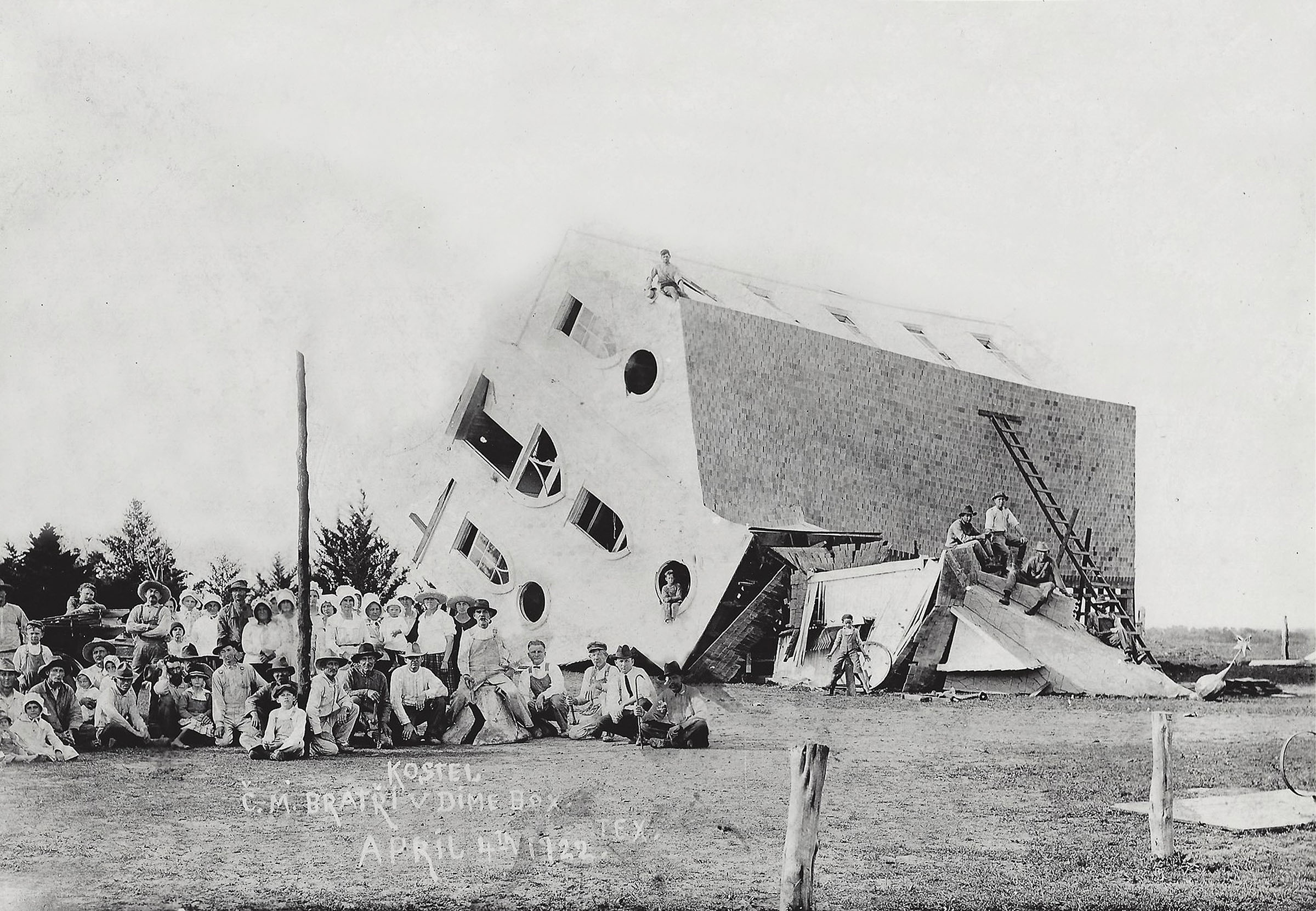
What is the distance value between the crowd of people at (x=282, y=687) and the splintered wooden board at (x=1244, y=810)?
11.6 ft

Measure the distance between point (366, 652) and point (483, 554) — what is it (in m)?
3.41

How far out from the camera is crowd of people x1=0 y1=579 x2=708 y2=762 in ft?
31.2

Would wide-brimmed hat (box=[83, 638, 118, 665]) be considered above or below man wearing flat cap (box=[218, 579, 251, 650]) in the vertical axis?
below

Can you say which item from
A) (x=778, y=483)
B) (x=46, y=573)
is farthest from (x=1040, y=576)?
(x=46, y=573)

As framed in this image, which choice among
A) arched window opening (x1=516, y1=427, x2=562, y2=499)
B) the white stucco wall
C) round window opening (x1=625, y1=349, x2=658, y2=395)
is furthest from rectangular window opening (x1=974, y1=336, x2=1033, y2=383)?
arched window opening (x1=516, y1=427, x2=562, y2=499)

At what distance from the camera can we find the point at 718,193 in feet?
31.6

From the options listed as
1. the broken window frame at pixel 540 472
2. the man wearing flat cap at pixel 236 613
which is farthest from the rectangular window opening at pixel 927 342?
the man wearing flat cap at pixel 236 613

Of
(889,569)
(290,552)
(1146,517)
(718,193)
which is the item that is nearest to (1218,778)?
(1146,517)

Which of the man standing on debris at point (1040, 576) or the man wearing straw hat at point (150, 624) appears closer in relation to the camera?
the man wearing straw hat at point (150, 624)

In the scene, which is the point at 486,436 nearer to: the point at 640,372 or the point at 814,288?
the point at 640,372

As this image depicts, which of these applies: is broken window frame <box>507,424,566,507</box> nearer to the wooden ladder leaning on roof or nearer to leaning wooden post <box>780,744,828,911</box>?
the wooden ladder leaning on roof

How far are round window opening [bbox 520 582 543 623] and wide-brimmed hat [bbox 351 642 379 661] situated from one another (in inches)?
107

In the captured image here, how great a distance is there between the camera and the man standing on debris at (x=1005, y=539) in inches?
452

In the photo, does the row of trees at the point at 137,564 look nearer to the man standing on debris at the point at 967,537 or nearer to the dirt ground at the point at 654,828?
the dirt ground at the point at 654,828
